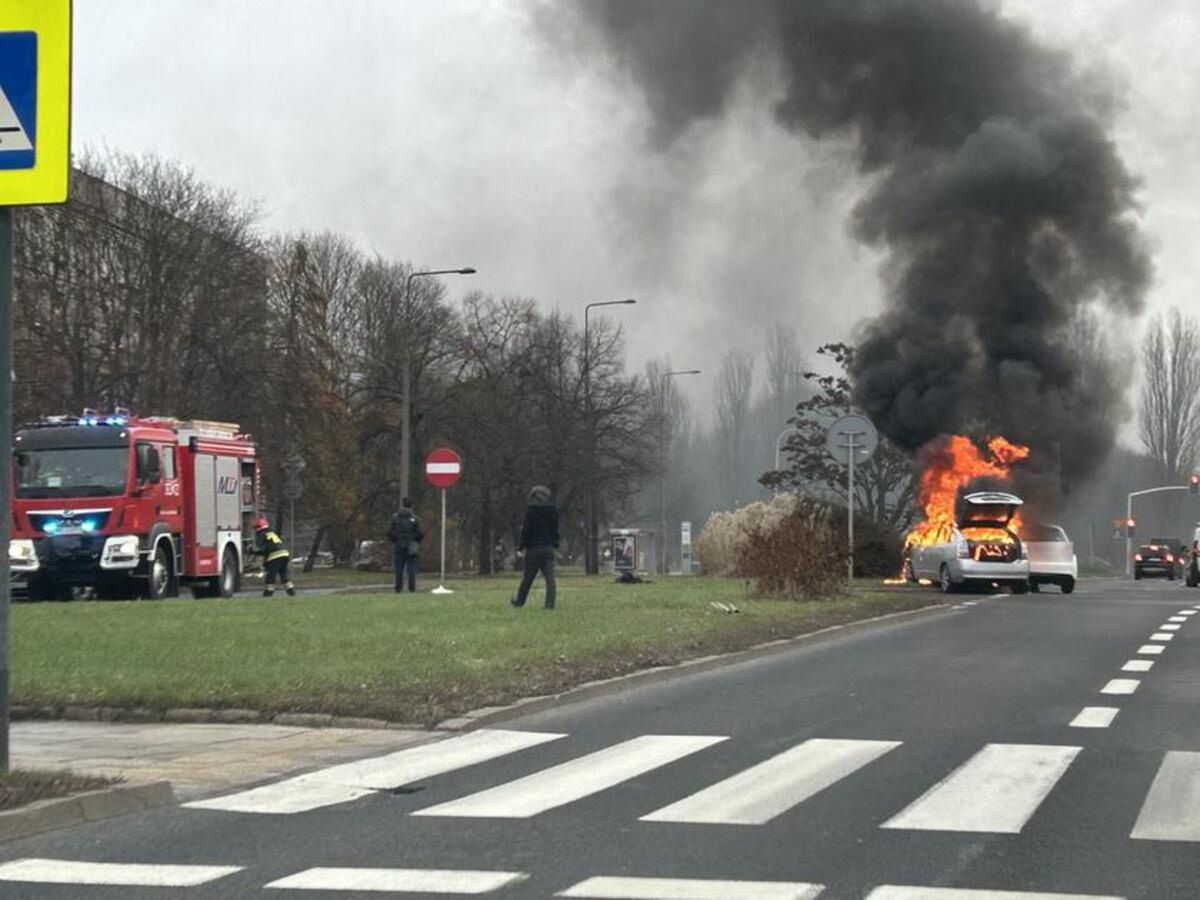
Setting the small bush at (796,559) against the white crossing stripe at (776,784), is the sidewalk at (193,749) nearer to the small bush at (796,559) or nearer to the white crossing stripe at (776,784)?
the white crossing stripe at (776,784)

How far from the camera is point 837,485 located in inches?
1962

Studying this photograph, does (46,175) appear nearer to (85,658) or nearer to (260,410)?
(85,658)

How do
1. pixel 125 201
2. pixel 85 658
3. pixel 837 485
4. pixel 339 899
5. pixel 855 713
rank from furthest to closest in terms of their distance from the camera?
pixel 837 485 → pixel 125 201 → pixel 85 658 → pixel 855 713 → pixel 339 899

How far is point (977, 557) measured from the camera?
2903cm

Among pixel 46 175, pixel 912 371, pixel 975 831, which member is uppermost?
pixel 912 371

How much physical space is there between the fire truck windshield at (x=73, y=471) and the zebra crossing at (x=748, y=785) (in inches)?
637

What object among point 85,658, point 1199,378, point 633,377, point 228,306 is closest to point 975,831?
point 85,658

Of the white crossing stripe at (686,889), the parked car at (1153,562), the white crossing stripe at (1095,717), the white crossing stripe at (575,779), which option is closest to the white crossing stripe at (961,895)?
the white crossing stripe at (686,889)

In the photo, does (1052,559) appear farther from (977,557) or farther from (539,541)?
(539,541)

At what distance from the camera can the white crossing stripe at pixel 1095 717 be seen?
9.71 metres

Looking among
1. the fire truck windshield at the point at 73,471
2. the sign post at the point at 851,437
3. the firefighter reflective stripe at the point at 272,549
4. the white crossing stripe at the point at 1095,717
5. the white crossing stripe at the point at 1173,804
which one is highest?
the sign post at the point at 851,437

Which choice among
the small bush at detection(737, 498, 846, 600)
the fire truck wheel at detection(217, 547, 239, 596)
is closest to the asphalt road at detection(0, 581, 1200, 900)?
the small bush at detection(737, 498, 846, 600)

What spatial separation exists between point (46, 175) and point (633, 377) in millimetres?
50309

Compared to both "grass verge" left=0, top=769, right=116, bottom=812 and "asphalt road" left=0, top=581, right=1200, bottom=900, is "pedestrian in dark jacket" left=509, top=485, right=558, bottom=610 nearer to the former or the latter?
"asphalt road" left=0, top=581, right=1200, bottom=900
